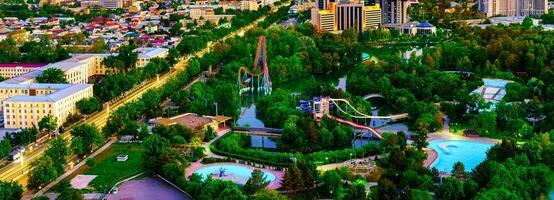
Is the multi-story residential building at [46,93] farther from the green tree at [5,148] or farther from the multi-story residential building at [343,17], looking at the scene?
the multi-story residential building at [343,17]

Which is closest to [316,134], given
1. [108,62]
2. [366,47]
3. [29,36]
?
[108,62]

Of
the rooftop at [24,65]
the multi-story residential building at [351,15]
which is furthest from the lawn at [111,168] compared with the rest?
the multi-story residential building at [351,15]

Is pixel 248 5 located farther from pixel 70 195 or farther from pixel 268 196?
pixel 268 196

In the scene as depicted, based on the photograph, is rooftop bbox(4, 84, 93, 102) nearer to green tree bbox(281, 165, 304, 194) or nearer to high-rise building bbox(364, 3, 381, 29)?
green tree bbox(281, 165, 304, 194)

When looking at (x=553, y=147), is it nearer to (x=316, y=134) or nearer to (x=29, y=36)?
(x=316, y=134)

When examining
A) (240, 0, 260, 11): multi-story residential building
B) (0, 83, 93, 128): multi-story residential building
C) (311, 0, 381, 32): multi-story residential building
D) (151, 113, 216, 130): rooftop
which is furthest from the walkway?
(240, 0, 260, 11): multi-story residential building

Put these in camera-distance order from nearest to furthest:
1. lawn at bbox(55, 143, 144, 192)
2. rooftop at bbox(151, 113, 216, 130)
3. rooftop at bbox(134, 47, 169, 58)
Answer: lawn at bbox(55, 143, 144, 192)
rooftop at bbox(151, 113, 216, 130)
rooftop at bbox(134, 47, 169, 58)
